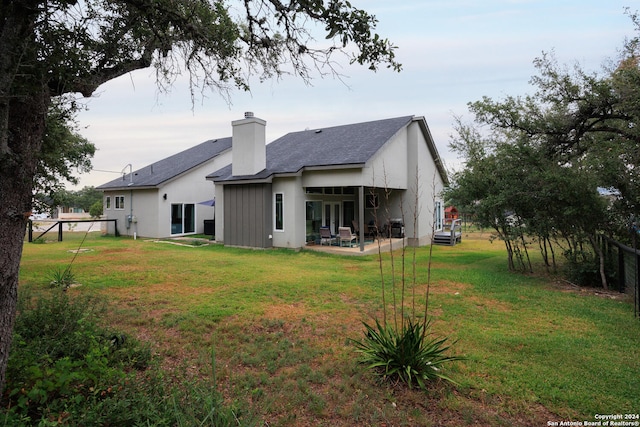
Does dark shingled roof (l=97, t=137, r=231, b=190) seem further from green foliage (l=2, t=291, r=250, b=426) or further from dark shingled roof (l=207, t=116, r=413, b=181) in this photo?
green foliage (l=2, t=291, r=250, b=426)

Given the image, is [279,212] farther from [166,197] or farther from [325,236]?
[166,197]

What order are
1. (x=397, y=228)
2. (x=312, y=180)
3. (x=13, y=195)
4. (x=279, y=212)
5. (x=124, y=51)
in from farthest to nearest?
1. (x=397, y=228)
2. (x=279, y=212)
3. (x=312, y=180)
4. (x=124, y=51)
5. (x=13, y=195)

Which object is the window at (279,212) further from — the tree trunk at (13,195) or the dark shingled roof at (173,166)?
the tree trunk at (13,195)

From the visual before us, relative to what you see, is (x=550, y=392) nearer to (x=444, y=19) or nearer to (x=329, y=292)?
(x=329, y=292)

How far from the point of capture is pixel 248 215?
14875 mm

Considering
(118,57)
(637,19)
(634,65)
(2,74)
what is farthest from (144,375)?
(634,65)

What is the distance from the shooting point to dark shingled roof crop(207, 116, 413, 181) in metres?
13.7

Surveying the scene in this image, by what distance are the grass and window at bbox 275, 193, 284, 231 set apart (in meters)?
4.67

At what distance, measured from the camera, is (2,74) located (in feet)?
7.73

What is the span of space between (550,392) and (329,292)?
4.57 metres

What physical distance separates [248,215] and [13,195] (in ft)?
40.5

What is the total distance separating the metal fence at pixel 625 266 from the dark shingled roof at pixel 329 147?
7518 mm

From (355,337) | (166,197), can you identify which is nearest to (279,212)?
(166,197)

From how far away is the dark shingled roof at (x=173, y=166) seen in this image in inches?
751
